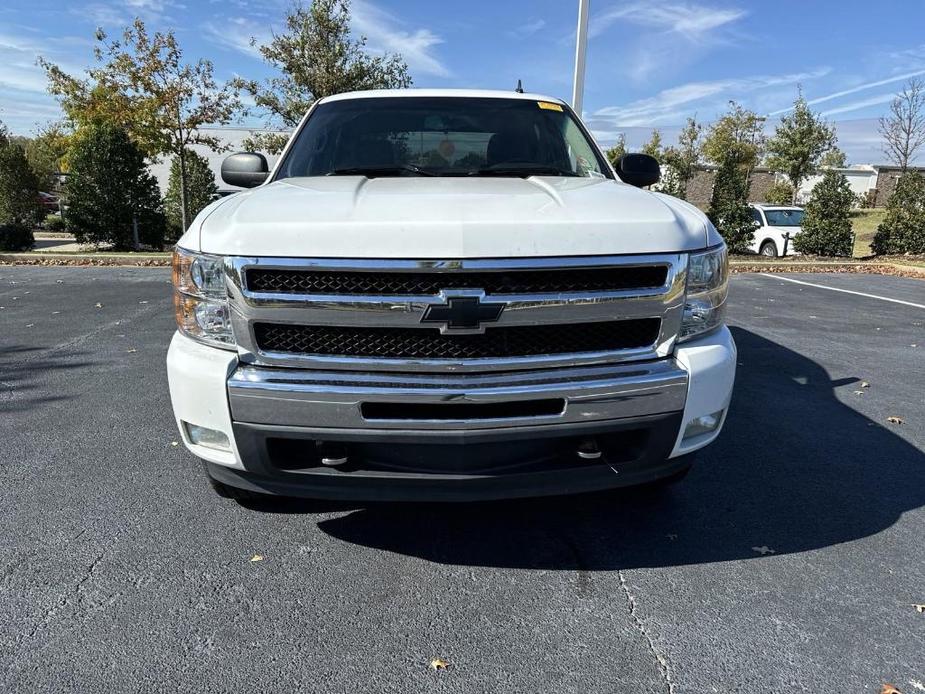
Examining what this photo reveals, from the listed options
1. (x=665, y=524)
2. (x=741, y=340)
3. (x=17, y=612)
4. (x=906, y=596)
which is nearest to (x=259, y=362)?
(x=17, y=612)

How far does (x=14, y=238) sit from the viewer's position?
1631cm

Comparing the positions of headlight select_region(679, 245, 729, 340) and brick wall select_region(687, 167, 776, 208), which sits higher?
brick wall select_region(687, 167, 776, 208)

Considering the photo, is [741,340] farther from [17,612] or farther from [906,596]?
[17,612]

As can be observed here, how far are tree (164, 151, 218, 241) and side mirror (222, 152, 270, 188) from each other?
19.5m

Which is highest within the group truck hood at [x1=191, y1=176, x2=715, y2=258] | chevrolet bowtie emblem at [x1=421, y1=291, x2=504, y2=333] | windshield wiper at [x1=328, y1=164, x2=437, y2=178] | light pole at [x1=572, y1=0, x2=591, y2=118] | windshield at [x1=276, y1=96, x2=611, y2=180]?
light pole at [x1=572, y1=0, x2=591, y2=118]

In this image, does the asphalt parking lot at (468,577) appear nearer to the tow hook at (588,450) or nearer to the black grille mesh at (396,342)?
the tow hook at (588,450)

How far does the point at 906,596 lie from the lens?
2479 millimetres

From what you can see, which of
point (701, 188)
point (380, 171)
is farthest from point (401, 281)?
point (701, 188)

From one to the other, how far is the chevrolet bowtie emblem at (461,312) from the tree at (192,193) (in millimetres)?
21719

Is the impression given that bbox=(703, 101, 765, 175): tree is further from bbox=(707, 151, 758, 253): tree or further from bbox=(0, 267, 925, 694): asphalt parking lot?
bbox=(0, 267, 925, 694): asphalt parking lot

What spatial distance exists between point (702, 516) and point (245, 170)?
310 centimetres

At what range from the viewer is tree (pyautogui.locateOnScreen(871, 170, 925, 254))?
52.2 ft

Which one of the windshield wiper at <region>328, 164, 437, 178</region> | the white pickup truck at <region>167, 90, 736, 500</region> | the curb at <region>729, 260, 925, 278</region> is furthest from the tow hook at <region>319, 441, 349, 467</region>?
the curb at <region>729, 260, 925, 278</region>

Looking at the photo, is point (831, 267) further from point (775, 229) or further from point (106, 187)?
point (106, 187)
